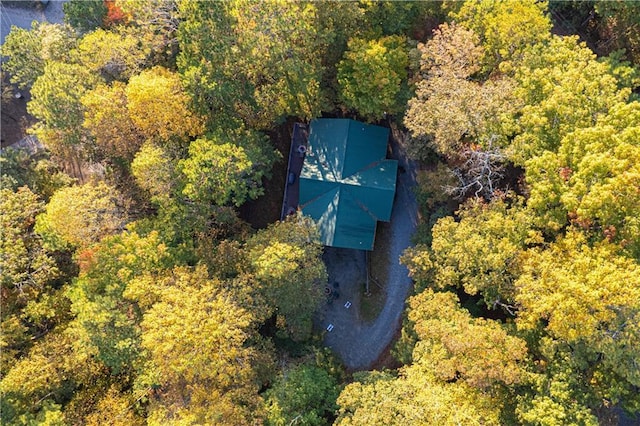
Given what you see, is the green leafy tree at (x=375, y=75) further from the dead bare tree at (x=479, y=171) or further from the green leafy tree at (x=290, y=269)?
the green leafy tree at (x=290, y=269)

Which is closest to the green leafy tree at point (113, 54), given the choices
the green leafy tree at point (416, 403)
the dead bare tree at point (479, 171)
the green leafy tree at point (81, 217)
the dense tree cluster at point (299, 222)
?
the dense tree cluster at point (299, 222)

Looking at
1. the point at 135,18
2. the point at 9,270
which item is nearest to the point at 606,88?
the point at 135,18

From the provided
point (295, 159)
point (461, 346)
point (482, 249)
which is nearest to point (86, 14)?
point (295, 159)

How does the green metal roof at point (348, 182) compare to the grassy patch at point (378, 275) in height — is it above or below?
above

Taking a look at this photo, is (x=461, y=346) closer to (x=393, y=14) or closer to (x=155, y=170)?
(x=393, y=14)

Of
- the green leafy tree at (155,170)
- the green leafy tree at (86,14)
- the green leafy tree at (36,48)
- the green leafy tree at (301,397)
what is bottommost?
the green leafy tree at (301,397)

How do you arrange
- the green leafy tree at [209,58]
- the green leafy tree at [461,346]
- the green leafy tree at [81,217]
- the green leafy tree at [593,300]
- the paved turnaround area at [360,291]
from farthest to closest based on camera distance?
1. the paved turnaround area at [360,291]
2. the green leafy tree at [81,217]
3. the green leafy tree at [209,58]
4. the green leafy tree at [461,346]
5. the green leafy tree at [593,300]

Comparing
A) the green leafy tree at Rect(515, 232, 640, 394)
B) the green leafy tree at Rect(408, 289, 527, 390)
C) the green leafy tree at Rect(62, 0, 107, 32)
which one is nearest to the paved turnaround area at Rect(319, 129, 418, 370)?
the green leafy tree at Rect(408, 289, 527, 390)

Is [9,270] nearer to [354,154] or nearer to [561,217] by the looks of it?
[354,154]
